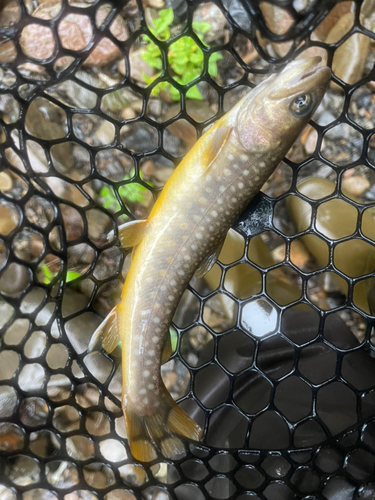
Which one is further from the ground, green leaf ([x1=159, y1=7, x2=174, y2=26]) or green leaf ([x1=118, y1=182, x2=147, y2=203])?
green leaf ([x1=159, y1=7, x2=174, y2=26])

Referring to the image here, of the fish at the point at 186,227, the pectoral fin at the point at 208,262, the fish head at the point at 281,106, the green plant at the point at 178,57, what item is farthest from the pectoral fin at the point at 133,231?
the green plant at the point at 178,57

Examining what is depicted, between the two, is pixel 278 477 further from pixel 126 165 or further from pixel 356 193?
pixel 126 165

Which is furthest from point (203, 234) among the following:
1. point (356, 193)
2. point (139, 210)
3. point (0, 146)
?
point (356, 193)

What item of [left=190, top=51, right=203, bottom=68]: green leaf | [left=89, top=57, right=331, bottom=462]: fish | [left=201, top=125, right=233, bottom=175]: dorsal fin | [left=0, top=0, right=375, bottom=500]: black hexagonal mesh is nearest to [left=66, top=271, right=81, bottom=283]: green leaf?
[left=0, top=0, right=375, bottom=500]: black hexagonal mesh

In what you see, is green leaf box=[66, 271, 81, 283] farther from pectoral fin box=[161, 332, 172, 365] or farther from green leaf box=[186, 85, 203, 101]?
green leaf box=[186, 85, 203, 101]

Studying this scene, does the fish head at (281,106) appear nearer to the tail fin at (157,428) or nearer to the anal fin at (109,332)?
the anal fin at (109,332)
